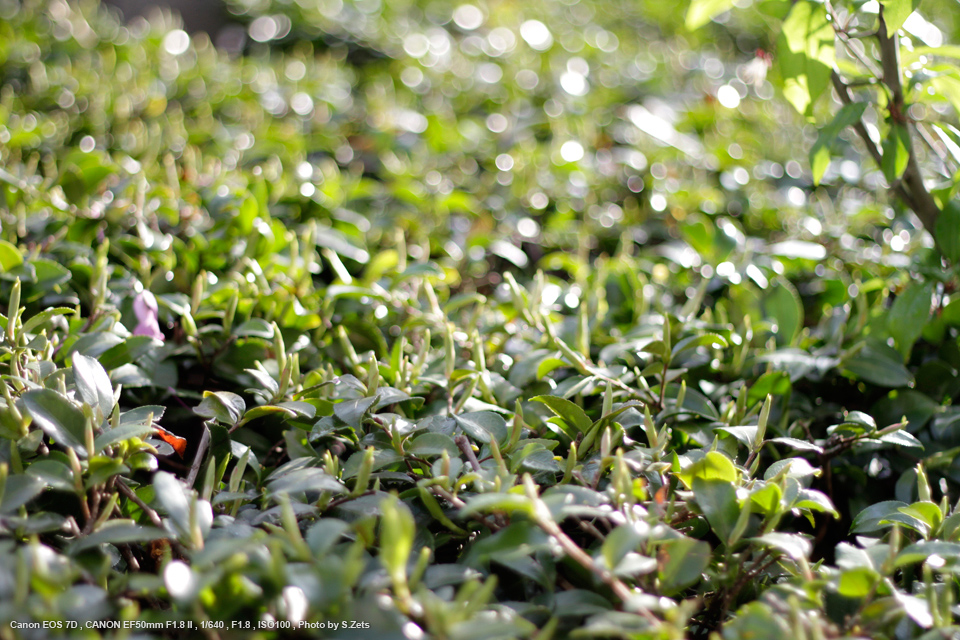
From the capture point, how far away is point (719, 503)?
0.79m

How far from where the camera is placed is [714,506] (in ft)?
2.58

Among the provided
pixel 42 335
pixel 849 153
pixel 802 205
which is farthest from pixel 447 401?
pixel 849 153

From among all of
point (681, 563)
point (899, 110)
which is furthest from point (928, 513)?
point (899, 110)

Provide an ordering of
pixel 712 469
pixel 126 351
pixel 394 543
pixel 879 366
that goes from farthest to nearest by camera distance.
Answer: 1. pixel 879 366
2. pixel 126 351
3. pixel 712 469
4. pixel 394 543

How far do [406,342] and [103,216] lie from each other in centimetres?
63

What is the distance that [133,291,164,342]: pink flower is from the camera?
1094 millimetres

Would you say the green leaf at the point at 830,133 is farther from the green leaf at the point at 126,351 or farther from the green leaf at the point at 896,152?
the green leaf at the point at 126,351

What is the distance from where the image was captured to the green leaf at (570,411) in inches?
36.3

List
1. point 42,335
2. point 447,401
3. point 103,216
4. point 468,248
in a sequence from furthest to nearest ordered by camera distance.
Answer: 1. point 468,248
2. point 103,216
3. point 447,401
4. point 42,335

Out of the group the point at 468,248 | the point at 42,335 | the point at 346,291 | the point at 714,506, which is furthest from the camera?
the point at 468,248

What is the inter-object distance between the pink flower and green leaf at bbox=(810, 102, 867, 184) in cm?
105

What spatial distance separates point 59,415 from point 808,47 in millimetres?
1146

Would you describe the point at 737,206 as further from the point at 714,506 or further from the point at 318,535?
the point at 318,535

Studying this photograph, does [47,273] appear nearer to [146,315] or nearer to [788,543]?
[146,315]
